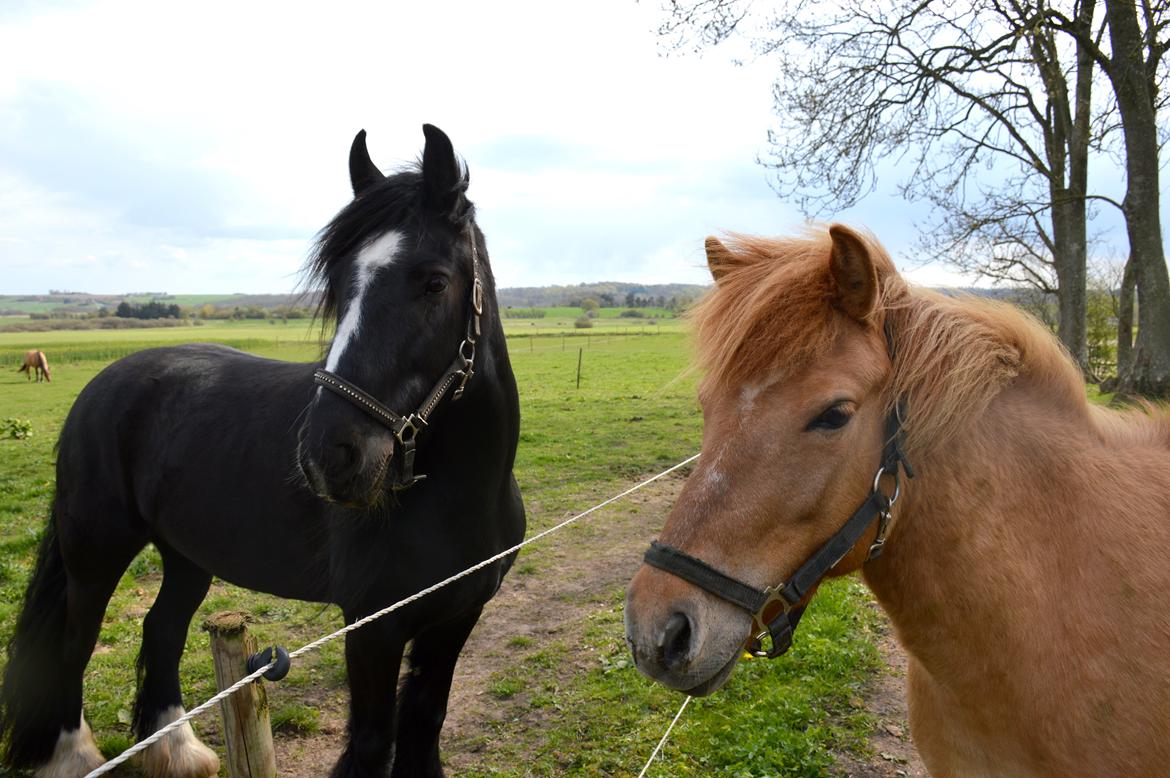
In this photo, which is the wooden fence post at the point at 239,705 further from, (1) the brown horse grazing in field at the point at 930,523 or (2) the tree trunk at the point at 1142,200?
(2) the tree trunk at the point at 1142,200

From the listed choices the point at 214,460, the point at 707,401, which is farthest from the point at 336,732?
the point at 707,401

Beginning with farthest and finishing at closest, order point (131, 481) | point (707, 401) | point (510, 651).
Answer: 1. point (510, 651)
2. point (131, 481)
3. point (707, 401)

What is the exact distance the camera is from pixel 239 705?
2.16 meters

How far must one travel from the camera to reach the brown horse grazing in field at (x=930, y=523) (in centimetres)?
170

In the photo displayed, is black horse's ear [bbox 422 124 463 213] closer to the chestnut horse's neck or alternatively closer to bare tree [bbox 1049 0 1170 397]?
the chestnut horse's neck

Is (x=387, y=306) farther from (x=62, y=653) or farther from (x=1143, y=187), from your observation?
(x=1143, y=187)

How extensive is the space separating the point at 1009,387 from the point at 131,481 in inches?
161

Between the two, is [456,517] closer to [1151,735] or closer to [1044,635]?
[1044,635]

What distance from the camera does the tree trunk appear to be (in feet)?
29.9

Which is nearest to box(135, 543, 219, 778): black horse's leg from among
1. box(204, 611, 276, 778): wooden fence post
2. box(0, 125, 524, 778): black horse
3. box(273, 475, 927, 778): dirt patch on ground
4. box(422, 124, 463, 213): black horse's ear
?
box(0, 125, 524, 778): black horse

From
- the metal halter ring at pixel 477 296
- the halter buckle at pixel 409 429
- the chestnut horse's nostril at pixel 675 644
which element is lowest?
the chestnut horse's nostril at pixel 675 644

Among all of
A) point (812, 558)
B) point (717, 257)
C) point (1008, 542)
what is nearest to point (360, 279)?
point (717, 257)

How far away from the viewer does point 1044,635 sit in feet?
5.80

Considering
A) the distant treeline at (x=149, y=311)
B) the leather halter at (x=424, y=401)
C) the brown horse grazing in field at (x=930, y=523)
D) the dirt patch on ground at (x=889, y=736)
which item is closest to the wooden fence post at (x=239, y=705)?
the leather halter at (x=424, y=401)
